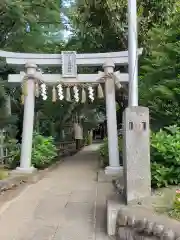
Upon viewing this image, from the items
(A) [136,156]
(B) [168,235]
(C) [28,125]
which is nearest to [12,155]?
(C) [28,125]

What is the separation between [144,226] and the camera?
429 centimetres

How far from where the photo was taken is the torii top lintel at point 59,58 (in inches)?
446

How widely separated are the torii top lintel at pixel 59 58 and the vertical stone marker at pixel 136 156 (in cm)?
607

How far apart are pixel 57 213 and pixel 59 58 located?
675cm

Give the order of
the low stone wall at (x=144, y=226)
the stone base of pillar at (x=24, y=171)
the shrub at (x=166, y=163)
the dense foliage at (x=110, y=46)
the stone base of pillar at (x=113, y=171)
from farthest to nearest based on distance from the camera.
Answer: the stone base of pillar at (x=24, y=171) < the stone base of pillar at (x=113, y=171) < the dense foliage at (x=110, y=46) < the shrub at (x=166, y=163) < the low stone wall at (x=144, y=226)

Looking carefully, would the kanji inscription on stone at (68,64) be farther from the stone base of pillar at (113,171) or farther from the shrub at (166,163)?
the shrub at (166,163)

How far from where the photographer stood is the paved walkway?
5.05m

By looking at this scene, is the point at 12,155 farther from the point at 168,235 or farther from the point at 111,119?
the point at 168,235

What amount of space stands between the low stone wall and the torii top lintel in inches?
287

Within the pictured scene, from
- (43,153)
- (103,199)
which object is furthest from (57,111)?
(103,199)

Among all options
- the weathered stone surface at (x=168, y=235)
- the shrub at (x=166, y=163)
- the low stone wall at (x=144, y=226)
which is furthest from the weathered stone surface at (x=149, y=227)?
the shrub at (x=166, y=163)

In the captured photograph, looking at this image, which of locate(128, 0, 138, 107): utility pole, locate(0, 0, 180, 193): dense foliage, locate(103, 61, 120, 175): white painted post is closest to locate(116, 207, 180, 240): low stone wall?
locate(0, 0, 180, 193): dense foliage

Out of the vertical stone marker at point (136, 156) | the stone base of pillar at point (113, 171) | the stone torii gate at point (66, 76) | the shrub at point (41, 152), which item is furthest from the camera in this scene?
the shrub at point (41, 152)

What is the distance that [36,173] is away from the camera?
35.7ft
